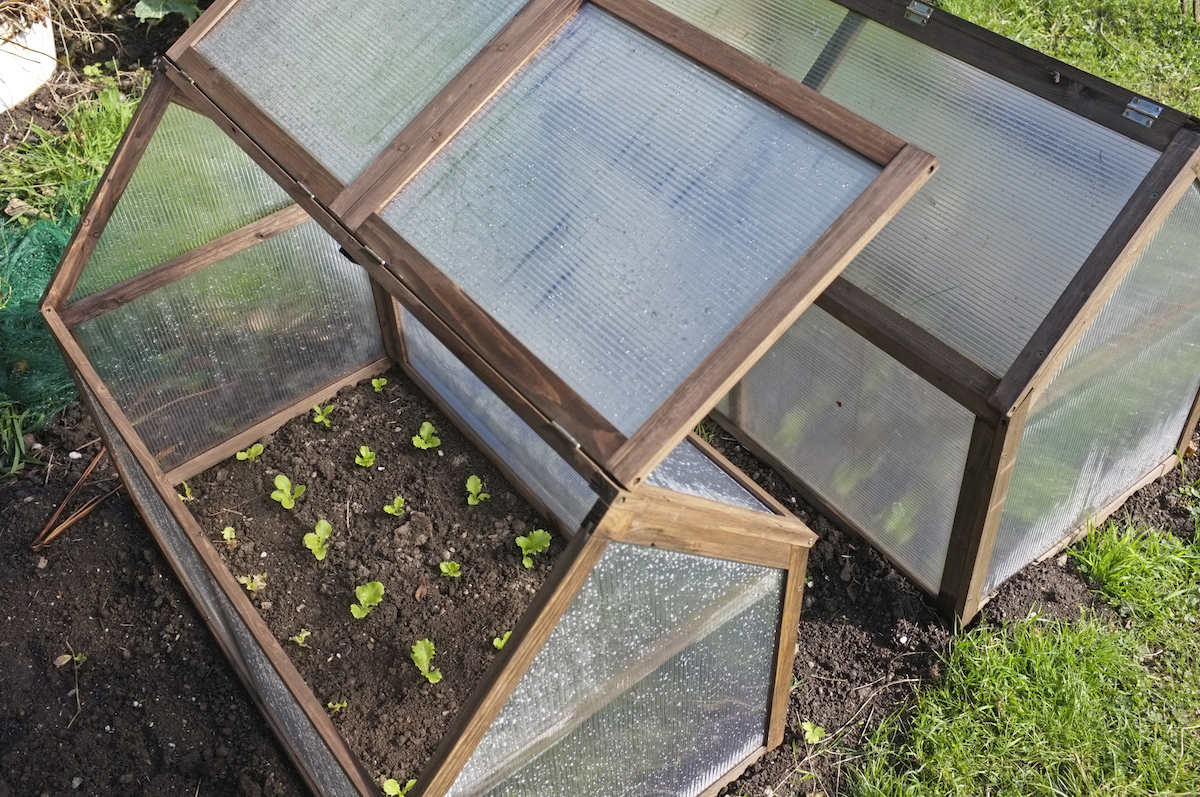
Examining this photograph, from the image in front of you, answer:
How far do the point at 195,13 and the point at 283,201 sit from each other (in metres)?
2.23

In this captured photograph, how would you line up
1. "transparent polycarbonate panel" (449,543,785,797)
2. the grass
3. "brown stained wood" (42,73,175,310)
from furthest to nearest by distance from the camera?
the grass, "brown stained wood" (42,73,175,310), "transparent polycarbonate panel" (449,543,785,797)

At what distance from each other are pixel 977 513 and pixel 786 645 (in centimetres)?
64

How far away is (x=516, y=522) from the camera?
10.6 ft

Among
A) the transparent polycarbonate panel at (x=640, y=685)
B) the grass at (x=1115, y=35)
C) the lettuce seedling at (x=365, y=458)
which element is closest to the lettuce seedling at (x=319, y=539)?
the lettuce seedling at (x=365, y=458)

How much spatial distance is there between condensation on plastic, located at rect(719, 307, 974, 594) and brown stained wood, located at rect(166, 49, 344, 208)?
140cm

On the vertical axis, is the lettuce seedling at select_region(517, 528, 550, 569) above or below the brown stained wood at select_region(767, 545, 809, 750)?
below

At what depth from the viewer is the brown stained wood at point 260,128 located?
2.06 meters

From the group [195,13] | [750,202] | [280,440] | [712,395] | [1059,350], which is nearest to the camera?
[712,395]

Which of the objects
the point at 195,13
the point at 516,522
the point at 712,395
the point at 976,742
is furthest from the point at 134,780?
the point at 195,13

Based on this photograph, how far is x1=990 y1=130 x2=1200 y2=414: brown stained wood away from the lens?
216 centimetres

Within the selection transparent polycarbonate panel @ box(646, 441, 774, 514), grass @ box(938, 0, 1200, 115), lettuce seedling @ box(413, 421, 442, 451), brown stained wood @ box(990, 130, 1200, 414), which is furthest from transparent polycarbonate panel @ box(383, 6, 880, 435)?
grass @ box(938, 0, 1200, 115)

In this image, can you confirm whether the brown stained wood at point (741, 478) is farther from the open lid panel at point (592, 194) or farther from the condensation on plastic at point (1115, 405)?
the condensation on plastic at point (1115, 405)

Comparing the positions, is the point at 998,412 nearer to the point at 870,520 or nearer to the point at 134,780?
the point at 870,520

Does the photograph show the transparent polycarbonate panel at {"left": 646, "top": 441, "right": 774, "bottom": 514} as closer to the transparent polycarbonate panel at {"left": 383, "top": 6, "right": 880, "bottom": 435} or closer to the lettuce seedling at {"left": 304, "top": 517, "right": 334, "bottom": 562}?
the transparent polycarbonate panel at {"left": 383, "top": 6, "right": 880, "bottom": 435}
